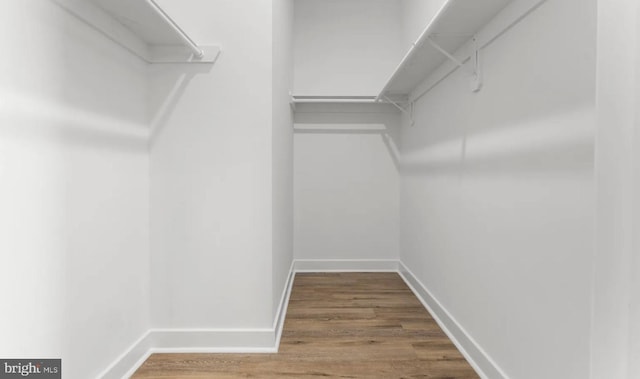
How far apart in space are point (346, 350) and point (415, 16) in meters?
2.59

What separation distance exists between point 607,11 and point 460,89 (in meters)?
1.05

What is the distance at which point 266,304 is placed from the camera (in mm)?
1906

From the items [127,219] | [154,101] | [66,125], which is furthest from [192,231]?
[66,125]

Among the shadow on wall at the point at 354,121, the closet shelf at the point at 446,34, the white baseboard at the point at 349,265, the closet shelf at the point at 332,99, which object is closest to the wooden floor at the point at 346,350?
the white baseboard at the point at 349,265

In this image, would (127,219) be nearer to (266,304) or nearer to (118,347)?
(118,347)

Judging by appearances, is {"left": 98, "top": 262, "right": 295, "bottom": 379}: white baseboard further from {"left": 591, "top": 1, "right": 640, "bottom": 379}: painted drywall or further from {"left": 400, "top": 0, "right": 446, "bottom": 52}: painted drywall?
{"left": 400, "top": 0, "right": 446, "bottom": 52}: painted drywall

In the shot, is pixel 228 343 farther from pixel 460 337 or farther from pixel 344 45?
pixel 344 45

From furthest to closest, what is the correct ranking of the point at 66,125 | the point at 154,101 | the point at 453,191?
the point at 453,191
the point at 154,101
the point at 66,125

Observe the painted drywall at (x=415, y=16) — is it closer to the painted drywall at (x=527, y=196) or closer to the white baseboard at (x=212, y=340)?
the painted drywall at (x=527, y=196)

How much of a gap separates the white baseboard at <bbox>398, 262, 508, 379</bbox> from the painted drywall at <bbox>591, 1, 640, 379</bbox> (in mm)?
655

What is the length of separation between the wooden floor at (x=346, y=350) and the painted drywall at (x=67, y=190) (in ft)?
1.36

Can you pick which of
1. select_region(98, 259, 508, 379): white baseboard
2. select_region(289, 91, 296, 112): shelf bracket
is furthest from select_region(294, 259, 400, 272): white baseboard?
select_region(289, 91, 296, 112): shelf bracket

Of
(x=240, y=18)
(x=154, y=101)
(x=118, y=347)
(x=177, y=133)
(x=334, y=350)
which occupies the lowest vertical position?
(x=334, y=350)
